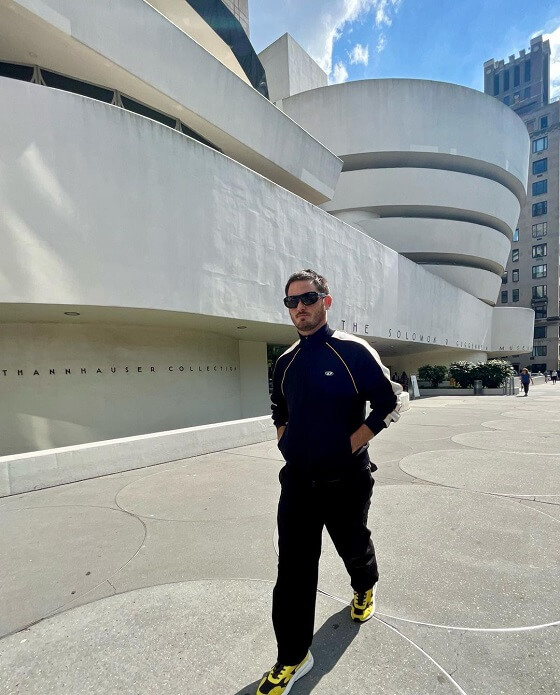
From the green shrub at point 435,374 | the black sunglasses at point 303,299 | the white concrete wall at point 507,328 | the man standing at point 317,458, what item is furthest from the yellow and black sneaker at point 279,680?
the white concrete wall at point 507,328

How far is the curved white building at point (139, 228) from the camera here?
24.7 feet

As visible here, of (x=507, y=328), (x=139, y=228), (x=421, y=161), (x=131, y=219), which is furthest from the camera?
(x=507, y=328)

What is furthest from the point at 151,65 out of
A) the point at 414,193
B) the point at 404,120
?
the point at 404,120

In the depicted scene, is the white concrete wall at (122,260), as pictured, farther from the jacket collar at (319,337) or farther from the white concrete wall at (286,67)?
the white concrete wall at (286,67)

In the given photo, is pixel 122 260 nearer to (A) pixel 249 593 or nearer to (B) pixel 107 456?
(B) pixel 107 456

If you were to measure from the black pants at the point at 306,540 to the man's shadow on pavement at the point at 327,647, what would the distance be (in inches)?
4.6

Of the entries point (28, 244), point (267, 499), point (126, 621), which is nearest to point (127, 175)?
point (28, 244)

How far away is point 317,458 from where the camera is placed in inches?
81.3

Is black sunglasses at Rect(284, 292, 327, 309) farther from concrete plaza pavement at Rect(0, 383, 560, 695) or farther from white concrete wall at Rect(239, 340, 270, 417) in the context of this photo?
white concrete wall at Rect(239, 340, 270, 417)

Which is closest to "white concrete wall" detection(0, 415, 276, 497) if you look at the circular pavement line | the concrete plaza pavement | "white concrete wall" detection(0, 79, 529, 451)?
the concrete plaza pavement

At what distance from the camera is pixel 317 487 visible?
2.05 meters

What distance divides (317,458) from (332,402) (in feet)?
1.00

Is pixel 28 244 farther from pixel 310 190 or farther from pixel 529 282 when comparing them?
pixel 529 282

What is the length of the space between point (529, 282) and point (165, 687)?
73059mm
